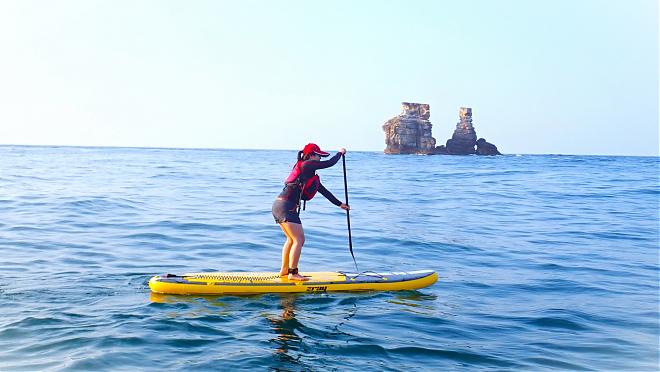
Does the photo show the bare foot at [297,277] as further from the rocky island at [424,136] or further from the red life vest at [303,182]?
the rocky island at [424,136]

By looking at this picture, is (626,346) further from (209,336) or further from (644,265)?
(644,265)

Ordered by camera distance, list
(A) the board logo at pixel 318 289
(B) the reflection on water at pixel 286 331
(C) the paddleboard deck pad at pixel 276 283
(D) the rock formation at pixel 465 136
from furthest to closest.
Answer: (D) the rock formation at pixel 465 136
(A) the board logo at pixel 318 289
(C) the paddleboard deck pad at pixel 276 283
(B) the reflection on water at pixel 286 331

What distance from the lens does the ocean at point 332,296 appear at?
6910mm

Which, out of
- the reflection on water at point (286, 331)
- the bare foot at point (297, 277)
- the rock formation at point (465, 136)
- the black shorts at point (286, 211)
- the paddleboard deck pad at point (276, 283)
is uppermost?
the rock formation at point (465, 136)

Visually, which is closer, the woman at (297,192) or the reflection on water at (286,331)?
the reflection on water at (286,331)

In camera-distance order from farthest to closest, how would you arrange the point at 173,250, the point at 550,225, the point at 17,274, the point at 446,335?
the point at 550,225, the point at 173,250, the point at 17,274, the point at 446,335

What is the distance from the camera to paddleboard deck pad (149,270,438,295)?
9.41 m

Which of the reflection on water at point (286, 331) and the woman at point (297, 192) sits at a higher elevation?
the woman at point (297, 192)

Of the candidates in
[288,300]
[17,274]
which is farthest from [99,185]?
[288,300]

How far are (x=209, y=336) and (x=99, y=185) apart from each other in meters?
27.3

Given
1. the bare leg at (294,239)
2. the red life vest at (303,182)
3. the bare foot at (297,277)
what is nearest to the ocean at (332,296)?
the bare foot at (297,277)

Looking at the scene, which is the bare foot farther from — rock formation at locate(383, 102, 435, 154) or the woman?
rock formation at locate(383, 102, 435, 154)

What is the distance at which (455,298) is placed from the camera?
989cm

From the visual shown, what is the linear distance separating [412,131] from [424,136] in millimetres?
2728
